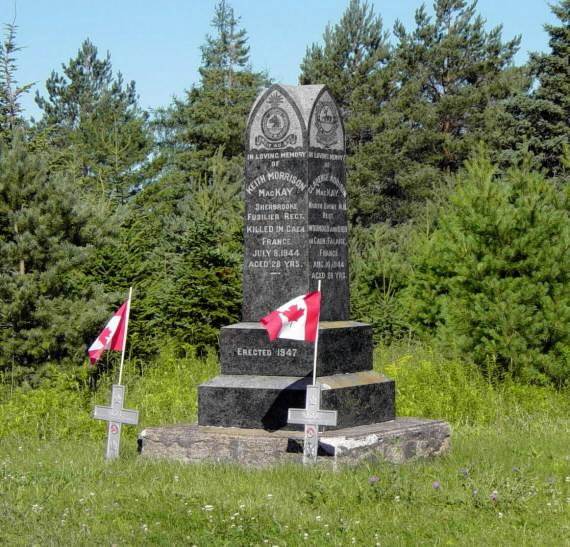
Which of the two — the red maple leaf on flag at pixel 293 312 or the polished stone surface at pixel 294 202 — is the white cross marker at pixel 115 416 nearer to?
the polished stone surface at pixel 294 202

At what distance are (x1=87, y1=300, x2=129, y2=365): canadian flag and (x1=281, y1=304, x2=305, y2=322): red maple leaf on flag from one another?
155 centimetres

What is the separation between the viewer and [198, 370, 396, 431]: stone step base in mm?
8641

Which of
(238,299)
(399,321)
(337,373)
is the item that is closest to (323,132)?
(337,373)

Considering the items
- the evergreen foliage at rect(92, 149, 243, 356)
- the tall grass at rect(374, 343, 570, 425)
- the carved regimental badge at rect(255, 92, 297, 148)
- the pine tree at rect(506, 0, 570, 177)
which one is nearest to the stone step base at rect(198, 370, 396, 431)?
the carved regimental badge at rect(255, 92, 297, 148)

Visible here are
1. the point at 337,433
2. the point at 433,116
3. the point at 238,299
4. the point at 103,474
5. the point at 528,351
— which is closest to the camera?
the point at 103,474

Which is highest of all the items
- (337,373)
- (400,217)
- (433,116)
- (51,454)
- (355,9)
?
(355,9)

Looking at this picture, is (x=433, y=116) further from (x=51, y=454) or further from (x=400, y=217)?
(x=51, y=454)

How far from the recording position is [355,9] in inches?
1613

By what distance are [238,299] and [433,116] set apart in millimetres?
25439

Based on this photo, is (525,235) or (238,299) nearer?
(525,235)

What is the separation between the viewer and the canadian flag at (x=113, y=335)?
865cm

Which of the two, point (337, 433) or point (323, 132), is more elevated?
point (323, 132)

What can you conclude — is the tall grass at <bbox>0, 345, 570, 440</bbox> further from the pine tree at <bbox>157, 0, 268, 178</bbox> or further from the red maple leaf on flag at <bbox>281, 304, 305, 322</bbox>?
the pine tree at <bbox>157, 0, 268, 178</bbox>

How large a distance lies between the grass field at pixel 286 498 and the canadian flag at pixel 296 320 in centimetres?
107
